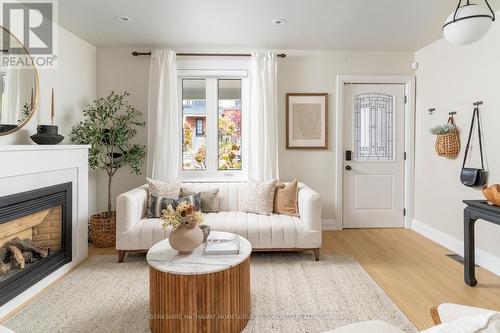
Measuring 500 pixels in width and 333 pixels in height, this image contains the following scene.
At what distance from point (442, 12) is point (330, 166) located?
212cm

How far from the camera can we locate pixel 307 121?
4219 mm

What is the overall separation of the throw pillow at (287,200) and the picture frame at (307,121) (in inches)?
33.3

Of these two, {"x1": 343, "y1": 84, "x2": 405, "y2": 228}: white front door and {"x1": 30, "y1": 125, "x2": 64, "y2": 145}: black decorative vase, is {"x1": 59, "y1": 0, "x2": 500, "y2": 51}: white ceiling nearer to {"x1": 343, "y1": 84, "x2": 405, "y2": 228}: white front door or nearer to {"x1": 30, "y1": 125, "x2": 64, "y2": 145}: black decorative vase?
{"x1": 343, "y1": 84, "x2": 405, "y2": 228}: white front door

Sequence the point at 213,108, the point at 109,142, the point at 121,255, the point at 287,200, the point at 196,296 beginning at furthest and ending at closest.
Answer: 1. the point at 213,108
2. the point at 109,142
3. the point at 287,200
4. the point at 121,255
5. the point at 196,296

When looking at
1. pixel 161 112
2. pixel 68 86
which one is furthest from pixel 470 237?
pixel 68 86

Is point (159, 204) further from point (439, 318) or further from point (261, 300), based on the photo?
point (439, 318)

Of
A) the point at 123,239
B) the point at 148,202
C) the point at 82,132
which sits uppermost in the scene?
the point at 82,132

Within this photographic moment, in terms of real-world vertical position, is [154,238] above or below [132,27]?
below

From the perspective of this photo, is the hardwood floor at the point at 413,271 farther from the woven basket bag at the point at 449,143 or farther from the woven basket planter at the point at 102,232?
the woven basket planter at the point at 102,232

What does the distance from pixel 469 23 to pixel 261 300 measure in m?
2.24

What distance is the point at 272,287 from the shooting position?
2.59 m

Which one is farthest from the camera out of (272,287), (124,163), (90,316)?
(124,163)

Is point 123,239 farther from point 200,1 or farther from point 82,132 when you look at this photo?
point 200,1

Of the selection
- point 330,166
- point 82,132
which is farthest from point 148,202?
point 330,166
